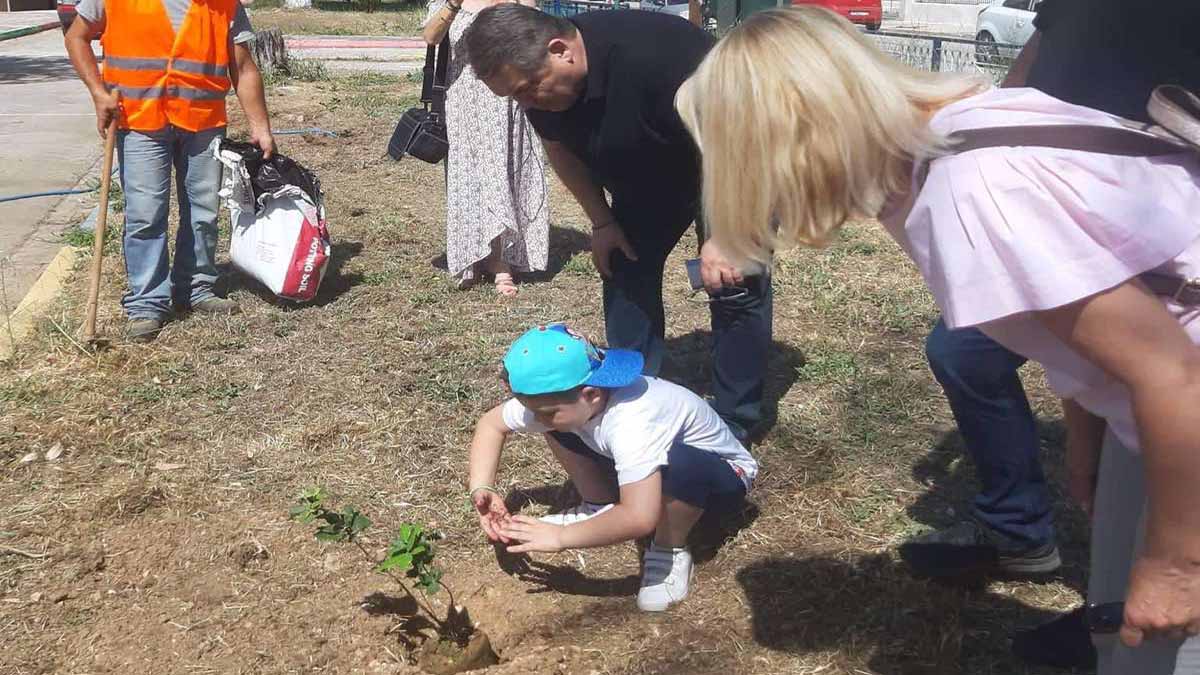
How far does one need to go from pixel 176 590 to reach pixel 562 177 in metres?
1.62

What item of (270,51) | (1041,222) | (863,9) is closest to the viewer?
(1041,222)

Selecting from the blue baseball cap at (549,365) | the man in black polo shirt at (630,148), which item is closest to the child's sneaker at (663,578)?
the blue baseball cap at (549,365)

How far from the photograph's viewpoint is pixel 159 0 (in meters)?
4.70

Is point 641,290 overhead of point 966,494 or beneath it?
overhead

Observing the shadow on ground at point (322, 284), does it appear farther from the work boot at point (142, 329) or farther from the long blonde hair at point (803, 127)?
the long blonde hair at point (803, 127)

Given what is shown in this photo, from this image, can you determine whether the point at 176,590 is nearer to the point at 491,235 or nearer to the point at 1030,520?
the point at 1030,520

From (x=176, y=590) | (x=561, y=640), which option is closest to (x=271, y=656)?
(x=176, y=590)

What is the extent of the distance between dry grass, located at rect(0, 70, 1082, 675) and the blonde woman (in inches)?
45.2

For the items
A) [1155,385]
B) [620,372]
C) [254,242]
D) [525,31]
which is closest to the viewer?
[1155,385]

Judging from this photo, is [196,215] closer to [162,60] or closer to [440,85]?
[162,60]

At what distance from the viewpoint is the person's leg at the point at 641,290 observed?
11.8ft

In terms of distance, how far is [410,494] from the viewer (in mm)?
3590

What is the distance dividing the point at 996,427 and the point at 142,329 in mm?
3581

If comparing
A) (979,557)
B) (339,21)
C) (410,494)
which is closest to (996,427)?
(979,557)
